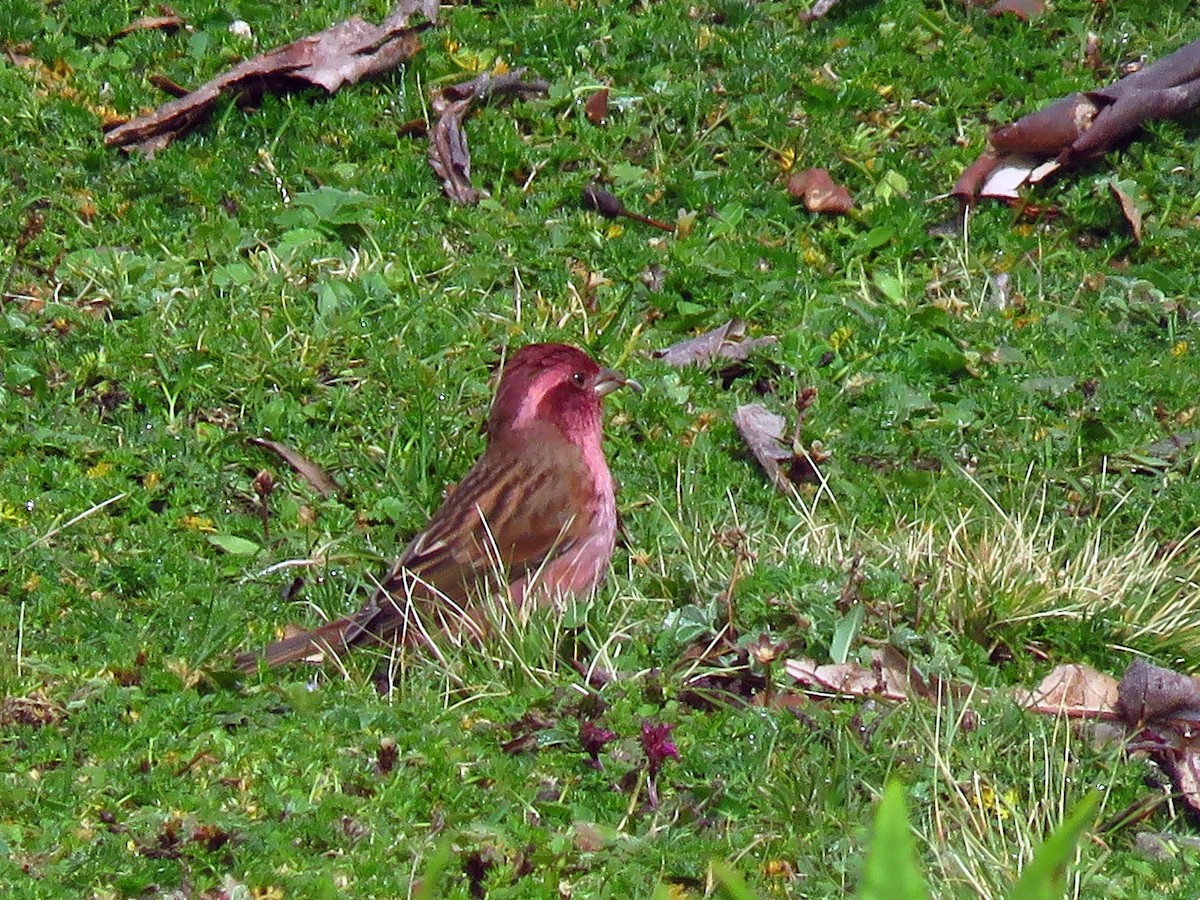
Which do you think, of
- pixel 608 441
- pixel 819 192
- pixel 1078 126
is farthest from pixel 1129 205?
pixel 608 441

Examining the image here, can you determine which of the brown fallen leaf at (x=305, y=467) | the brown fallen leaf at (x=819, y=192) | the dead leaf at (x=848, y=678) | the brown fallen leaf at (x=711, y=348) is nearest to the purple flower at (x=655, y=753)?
the dead leaf at (x=848, y=678)

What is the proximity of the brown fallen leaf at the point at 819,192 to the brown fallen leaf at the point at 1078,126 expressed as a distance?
19.3 inches

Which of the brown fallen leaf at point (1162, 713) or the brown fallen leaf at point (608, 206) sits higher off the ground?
the brown fallen leaf at point (608, 206)

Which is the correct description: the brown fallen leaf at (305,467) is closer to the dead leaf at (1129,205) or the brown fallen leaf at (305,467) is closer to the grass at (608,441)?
the grass at (608,441)

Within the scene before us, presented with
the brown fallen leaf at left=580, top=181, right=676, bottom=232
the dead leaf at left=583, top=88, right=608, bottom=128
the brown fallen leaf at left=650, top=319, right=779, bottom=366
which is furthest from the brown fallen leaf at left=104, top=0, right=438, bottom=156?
the brown fallen leaf at left=650, top=319, right=779, bottom=366

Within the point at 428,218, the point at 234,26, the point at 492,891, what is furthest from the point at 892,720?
the point at 234,26

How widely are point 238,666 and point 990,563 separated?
2273 mm

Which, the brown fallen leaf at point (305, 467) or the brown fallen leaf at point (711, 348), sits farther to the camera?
the brown fallen leaf at point (711, 348)

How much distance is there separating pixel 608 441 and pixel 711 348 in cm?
69

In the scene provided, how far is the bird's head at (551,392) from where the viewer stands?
6.27 metres

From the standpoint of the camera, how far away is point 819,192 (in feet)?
26.3

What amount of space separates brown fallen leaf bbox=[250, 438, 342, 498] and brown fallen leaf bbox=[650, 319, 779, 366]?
1.45 meters

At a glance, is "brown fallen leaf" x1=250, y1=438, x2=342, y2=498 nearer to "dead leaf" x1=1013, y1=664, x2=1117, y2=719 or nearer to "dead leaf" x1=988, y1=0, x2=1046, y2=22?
"dead leaf" x1=1013, y1=664, x2=1117, y2=719

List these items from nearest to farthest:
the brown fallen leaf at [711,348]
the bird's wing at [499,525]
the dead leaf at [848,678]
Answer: the dead leaf at [848,678] < the bird's wing at [499,525] < the brown fallen leaf at [711,348]
